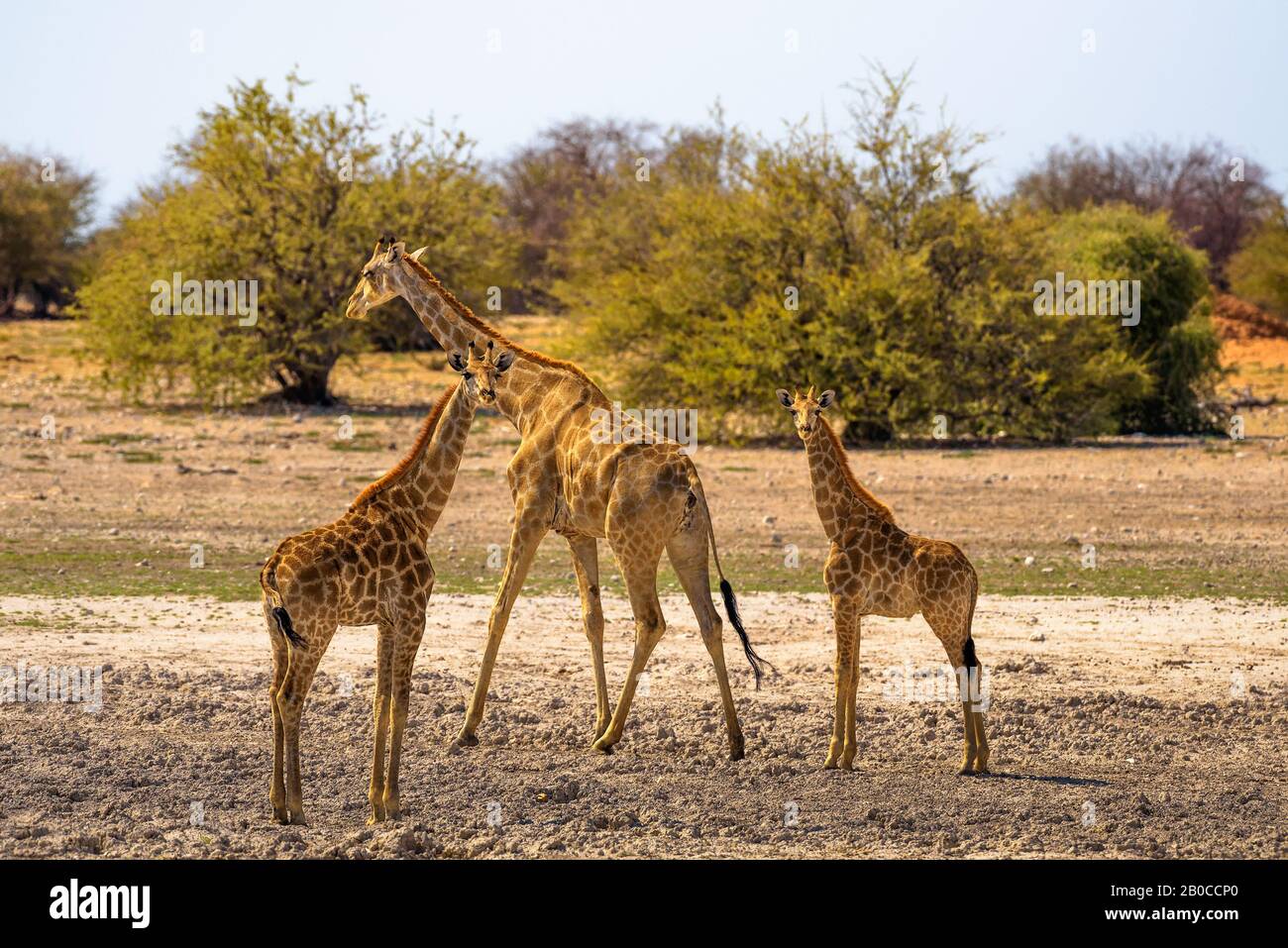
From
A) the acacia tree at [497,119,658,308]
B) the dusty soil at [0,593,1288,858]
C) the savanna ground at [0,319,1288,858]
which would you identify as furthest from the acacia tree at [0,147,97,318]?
the dusty soil at [0,593,1288,858]

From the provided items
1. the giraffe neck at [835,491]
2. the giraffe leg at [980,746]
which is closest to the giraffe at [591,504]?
the giraffe neck at [835,491]

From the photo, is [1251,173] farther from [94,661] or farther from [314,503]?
[94,661]

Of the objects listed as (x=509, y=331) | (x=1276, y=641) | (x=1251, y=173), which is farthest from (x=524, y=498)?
(x=1251, y=173)

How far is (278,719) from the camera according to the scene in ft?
23.6

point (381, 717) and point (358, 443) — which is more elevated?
point (358, 443)

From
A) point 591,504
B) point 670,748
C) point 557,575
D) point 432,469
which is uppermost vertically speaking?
point 432,469

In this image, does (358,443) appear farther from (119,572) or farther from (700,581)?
(700,581)

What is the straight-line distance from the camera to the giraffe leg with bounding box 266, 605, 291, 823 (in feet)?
23.2

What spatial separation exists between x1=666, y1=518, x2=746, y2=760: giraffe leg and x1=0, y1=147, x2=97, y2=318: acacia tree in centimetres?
A: 3950

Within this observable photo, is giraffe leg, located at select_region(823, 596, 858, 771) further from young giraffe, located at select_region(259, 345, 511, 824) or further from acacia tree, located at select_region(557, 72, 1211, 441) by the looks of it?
acacia tree, located at select_region(557, 72, 1211, 441)

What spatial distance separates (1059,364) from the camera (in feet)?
82.4

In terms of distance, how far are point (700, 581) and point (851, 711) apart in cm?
101

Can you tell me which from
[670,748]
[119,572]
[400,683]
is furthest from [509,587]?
[119,572]

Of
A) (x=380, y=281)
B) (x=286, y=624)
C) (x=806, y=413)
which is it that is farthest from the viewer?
(x=380, y=281)
